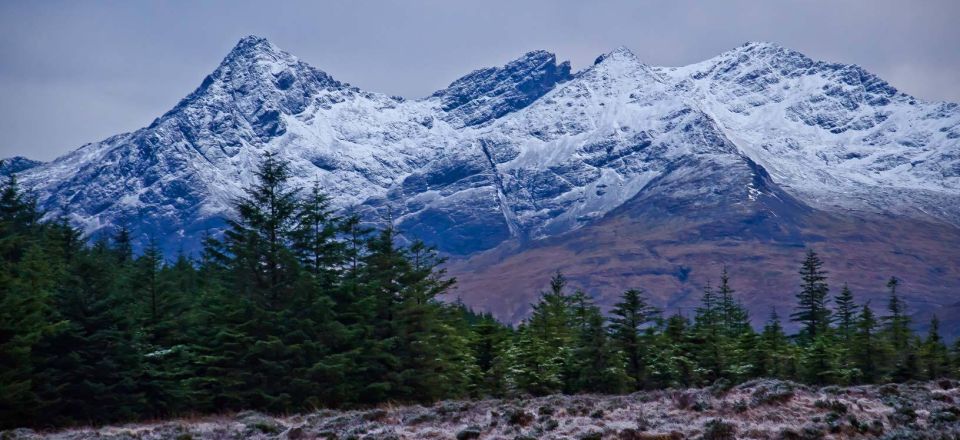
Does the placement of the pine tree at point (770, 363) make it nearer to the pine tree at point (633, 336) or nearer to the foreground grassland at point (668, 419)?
the pine tree at point (633, 336)

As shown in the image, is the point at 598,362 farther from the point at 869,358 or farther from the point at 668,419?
the point at 668,419

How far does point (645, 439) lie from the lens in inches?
759

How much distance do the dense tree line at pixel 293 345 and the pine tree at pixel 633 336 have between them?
124mm

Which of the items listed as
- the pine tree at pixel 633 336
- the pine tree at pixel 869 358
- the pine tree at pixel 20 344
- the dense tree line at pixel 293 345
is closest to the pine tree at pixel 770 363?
the dense tree line at pixel 293 345

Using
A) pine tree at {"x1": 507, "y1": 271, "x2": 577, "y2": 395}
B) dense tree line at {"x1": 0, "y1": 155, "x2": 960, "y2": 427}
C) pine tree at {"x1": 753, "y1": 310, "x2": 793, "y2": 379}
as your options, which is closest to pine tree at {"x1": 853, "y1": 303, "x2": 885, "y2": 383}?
dense tree line at {"x1": 0, "y1": 155, "x2": 960, "y2": 427}

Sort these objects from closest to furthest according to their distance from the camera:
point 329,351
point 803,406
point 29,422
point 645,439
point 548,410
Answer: point 645,439 < point 803,406 < point 548,410 < point 29,422 < point 329,351

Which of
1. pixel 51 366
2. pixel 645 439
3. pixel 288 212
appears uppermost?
pixel 288 212

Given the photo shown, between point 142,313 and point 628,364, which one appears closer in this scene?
point 142,313

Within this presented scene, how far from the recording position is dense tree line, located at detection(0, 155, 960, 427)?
116 feet

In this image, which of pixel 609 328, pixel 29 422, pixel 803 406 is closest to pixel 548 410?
pixel 803 406

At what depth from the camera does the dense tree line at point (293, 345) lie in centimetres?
3544

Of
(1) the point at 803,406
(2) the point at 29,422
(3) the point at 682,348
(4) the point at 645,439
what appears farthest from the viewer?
(3) the point at 682,348

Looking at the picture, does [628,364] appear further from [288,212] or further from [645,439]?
[645,439]

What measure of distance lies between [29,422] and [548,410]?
21.1m
